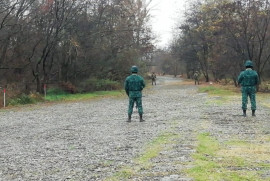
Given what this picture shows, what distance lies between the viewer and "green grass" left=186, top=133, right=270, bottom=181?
5824 mm

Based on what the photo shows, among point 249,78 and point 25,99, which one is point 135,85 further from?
A: point 25,99

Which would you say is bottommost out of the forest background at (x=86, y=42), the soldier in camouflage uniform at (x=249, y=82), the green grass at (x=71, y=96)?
the green grass at (x=71, y=96)

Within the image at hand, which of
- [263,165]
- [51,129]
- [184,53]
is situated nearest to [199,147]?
[263,165]

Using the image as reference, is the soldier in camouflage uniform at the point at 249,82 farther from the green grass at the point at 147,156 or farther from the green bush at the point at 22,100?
the green bush at the point at 22,100

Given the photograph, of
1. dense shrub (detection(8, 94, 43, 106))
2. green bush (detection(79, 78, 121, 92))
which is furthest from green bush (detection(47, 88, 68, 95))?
dense shrub (detection(8, 94, 43, 106))

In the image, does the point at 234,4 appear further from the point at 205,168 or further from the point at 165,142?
the point at 205,168

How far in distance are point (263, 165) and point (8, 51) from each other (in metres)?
24.2

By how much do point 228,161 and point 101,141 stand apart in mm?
3861

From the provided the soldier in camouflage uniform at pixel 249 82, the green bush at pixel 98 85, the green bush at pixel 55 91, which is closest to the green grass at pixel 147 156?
the soldier in camouflage uniform at pixel 249 82

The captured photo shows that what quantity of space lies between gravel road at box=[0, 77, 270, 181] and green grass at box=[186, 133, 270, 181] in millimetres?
249

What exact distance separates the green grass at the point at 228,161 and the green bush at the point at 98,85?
2258 centimetres

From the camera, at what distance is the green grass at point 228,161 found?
19.1 feet

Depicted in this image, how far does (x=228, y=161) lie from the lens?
6770 mm

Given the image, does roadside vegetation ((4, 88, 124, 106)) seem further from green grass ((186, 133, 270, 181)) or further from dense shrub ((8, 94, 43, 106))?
green grass ((186, 133, 270, 181))
